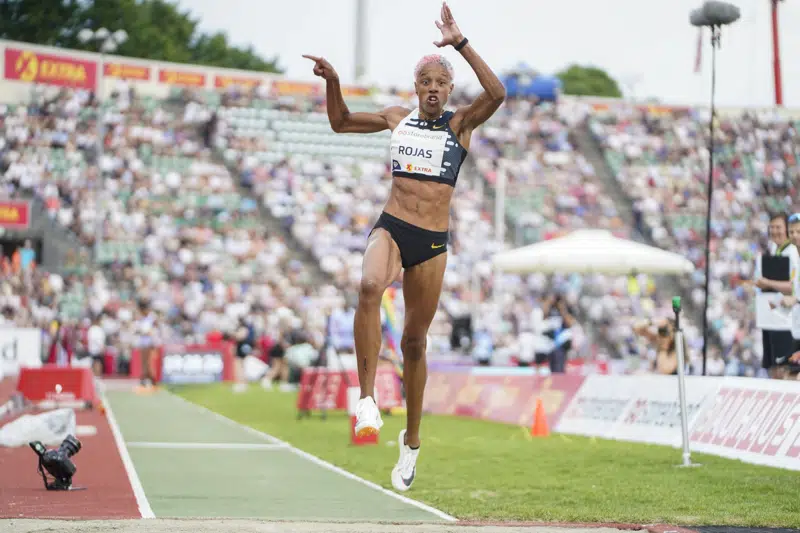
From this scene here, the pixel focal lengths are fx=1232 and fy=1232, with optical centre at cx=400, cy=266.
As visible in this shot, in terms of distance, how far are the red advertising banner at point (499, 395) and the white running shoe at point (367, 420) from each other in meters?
8.96

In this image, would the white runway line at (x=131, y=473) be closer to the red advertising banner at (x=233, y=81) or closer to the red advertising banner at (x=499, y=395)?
the red advertising banner at (x=499, y=395)

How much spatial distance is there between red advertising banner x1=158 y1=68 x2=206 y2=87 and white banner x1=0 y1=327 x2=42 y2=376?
16941 millimetres

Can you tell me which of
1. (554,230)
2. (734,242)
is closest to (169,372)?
(554,230)

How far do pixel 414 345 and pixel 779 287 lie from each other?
16.2ft

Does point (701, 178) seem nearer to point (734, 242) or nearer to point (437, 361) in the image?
point (734, 242)

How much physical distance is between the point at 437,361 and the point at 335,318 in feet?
11.6

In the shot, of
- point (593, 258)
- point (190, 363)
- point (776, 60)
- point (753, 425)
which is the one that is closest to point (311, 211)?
point (190, 363)

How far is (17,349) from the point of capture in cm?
2453

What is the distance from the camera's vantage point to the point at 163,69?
3994cm

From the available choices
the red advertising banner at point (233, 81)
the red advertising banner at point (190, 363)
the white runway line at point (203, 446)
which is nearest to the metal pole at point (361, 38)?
the red advertising banner at point (233, 81)

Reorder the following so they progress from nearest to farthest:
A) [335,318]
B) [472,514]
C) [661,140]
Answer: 1. [472,514]
2. [335,318]
3. [661,140]

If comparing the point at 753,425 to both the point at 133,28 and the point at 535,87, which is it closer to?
the point at 535,87

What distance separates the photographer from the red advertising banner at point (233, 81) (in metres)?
40.8

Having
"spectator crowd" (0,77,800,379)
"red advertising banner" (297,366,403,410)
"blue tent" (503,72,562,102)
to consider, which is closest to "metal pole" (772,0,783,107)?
"spectator crowd" (0,77,800,379)
